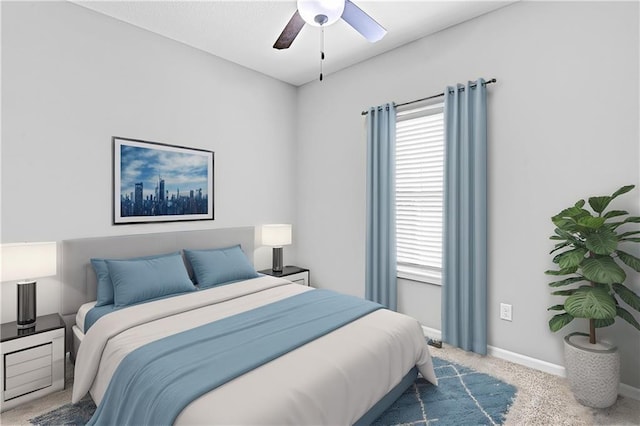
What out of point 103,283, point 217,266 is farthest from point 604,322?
point 103,283

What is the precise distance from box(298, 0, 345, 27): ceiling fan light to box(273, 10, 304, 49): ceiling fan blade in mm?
105

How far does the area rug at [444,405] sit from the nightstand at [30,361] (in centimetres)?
25

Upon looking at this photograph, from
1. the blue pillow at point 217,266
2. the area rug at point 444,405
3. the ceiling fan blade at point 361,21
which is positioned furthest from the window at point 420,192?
the blue pillow at point 217,266

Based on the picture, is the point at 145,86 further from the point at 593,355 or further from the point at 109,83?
the point at 593,355

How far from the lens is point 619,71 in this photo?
225 centimetres


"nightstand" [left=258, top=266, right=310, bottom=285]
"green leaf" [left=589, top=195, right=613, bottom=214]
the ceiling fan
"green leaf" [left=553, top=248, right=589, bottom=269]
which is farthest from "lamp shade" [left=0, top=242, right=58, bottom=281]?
"green leaf" [left=589, top=195, right=613, bottom=214]

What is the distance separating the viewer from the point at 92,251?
276 centimetres

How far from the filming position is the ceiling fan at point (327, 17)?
1.97 meters

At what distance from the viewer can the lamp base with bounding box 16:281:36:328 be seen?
230 cm

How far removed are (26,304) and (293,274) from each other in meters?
2.44

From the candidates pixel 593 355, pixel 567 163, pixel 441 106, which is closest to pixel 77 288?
pixel 441 106

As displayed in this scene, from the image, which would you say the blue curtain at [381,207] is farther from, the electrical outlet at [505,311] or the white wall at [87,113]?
the white wall at [87,113]

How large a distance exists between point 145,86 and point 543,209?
3.63m

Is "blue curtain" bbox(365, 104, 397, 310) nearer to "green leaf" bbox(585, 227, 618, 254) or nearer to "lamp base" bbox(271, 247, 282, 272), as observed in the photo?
"lamp base" bbox(271, 247, 282, 272)
